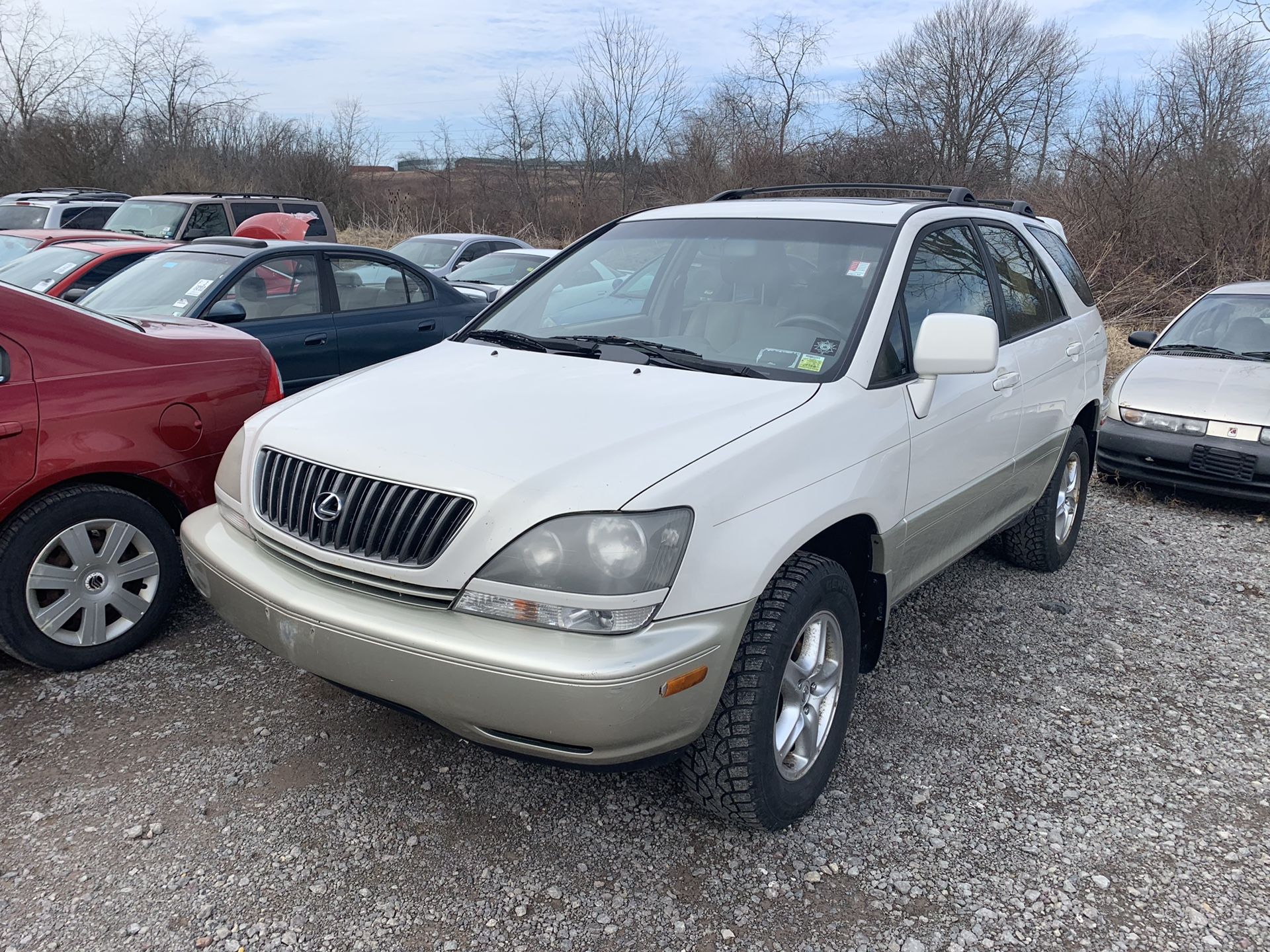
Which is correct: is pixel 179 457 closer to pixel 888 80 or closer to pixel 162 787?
pixel 162 787

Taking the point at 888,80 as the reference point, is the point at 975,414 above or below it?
below

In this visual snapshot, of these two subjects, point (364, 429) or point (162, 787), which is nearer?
point (364, 429)

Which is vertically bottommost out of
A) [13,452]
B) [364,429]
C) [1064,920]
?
[1064,920]

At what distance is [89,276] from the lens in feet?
26.5

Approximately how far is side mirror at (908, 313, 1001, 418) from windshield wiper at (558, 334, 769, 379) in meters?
0.53

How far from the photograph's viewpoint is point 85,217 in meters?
15.1

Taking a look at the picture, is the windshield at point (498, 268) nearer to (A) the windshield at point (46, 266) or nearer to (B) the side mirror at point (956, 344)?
(A) the windshield at point (46, 266)

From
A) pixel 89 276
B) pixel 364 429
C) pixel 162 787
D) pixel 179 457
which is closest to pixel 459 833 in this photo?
pixel 162 787

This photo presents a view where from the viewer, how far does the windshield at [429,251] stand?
13.8 meters

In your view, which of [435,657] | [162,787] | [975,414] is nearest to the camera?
[435,657]

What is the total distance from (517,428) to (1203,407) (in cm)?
566

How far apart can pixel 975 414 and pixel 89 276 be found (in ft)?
24.9

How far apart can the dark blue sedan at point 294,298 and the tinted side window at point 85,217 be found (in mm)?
9589

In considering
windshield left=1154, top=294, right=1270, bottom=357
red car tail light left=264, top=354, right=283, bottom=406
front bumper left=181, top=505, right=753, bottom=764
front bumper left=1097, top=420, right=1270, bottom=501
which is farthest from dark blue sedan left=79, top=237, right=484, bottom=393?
windshield left=1154, top=294, right=1270, bottom=357
